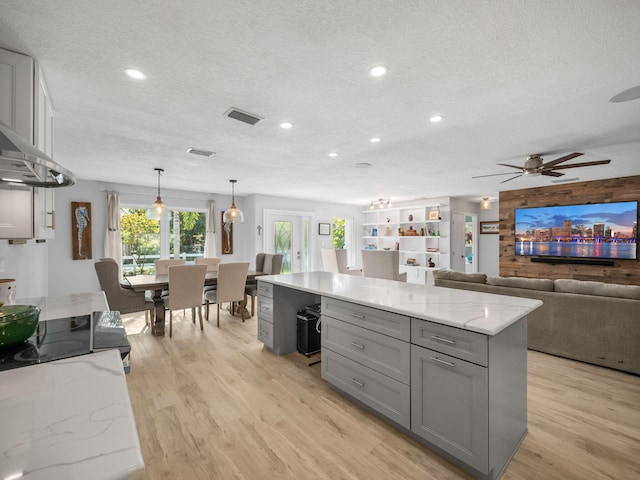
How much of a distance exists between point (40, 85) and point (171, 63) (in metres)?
0.85

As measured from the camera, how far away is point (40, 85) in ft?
6.14

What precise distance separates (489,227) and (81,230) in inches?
375

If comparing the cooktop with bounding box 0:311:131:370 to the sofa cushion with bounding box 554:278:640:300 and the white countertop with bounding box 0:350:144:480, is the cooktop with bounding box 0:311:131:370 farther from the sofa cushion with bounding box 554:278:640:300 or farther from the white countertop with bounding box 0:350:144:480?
the sofa cushion with bounding box 554:278:640:300

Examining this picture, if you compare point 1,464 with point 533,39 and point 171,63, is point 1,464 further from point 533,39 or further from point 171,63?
point 533,39

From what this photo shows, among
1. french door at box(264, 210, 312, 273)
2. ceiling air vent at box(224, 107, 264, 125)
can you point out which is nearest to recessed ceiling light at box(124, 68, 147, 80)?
ceiling air vent at box(224, 107, 264, 125)

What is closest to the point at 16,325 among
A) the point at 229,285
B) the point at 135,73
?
the point at 135,73

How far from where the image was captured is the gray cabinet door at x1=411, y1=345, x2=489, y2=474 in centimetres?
156

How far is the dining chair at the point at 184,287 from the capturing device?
395 centimetres

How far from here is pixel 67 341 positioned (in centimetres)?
134

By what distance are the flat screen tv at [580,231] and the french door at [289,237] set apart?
4.95m

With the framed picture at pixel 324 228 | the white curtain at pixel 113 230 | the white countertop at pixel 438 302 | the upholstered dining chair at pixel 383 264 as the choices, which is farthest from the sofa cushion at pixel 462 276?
the white curtain at pixel 113 230

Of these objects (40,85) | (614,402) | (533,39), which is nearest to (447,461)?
(614,402)

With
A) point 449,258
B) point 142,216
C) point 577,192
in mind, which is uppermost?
point 577,192

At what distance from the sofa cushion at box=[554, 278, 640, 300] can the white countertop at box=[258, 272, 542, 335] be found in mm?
1463
